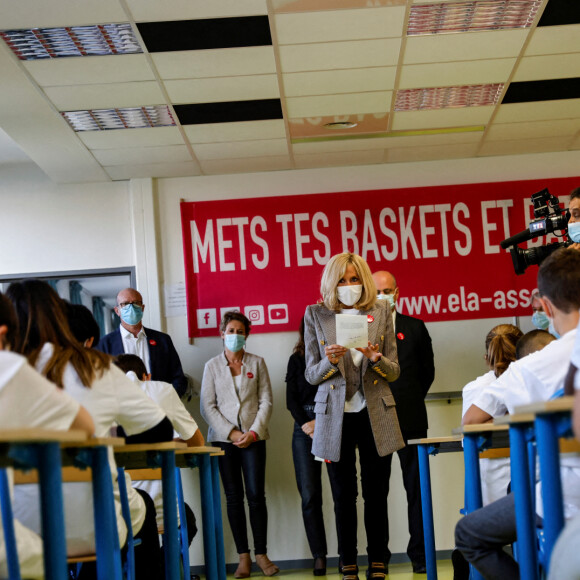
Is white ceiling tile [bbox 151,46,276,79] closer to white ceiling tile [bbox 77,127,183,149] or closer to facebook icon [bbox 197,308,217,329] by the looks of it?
white ceiling tile [bbox 77,127,183,149]

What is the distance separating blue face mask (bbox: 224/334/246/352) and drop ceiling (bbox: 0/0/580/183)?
1.32 m

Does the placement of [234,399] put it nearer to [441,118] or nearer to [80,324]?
[441,118]

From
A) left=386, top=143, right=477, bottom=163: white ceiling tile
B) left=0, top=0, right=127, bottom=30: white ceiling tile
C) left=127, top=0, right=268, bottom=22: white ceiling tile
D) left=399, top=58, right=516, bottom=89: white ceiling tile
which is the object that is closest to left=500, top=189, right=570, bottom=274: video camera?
left=399, top=58, right=516, bottom=89: white ceiling tile

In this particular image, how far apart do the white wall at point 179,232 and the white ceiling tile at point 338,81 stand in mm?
1550

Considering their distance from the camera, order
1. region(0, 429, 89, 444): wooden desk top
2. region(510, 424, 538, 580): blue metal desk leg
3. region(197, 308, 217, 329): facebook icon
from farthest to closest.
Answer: region(197, 308, 217, 329): facebook icon → region(510, 424, 538, 580): blue metal desk leg → region(0, 429, 89, 444): wooden desk top

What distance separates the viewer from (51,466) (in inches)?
74.3

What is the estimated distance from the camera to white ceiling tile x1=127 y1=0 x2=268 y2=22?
12.8 feet

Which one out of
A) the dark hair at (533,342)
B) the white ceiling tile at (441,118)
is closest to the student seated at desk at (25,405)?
the dark hair at (533,342)

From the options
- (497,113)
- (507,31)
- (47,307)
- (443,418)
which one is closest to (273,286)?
(443,418)

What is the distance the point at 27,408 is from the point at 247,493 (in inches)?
162

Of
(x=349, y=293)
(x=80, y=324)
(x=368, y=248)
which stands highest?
(x=368, y=248)

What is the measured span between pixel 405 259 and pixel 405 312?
1.34 ft

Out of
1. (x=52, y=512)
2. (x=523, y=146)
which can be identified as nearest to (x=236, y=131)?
(x=523, y=146)

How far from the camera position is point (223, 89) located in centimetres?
495
